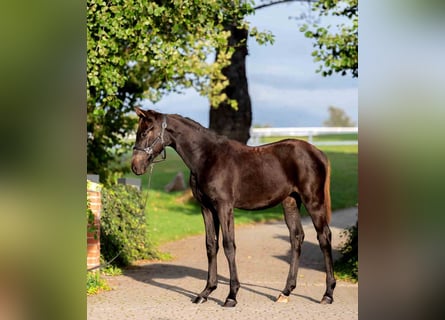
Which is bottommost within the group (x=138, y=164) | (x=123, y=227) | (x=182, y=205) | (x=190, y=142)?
(x=182, y=205)

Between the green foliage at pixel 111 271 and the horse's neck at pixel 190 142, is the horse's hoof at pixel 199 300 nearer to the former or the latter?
the horse's neck at pixel 190 142

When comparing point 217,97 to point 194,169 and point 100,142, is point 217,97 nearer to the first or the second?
point 100,142

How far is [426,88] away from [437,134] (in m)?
0.14

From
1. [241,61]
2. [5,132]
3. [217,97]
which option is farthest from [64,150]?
[241,61]

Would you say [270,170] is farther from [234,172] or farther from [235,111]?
[235,111]

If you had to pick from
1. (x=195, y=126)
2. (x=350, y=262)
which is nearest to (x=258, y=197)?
(x=195, y=126)

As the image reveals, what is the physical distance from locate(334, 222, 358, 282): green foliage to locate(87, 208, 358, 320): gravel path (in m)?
0.23

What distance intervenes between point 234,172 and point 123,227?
3.39 metres

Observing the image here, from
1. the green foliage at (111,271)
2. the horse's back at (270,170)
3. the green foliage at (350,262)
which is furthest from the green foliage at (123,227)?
the green foliage at (350,262)

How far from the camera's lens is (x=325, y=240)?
317 inches

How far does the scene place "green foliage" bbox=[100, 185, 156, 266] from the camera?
1038 centimetres

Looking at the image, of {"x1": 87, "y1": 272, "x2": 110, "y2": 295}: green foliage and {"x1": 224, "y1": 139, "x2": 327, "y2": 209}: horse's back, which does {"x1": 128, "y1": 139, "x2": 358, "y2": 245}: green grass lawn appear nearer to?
{"x1": 87, "y1": 272, "x2": 110, "y2": 295}: green foliage

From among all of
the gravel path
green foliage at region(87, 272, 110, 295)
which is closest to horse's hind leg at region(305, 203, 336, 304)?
the gravel path

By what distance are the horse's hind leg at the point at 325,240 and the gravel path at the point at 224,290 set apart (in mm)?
140
